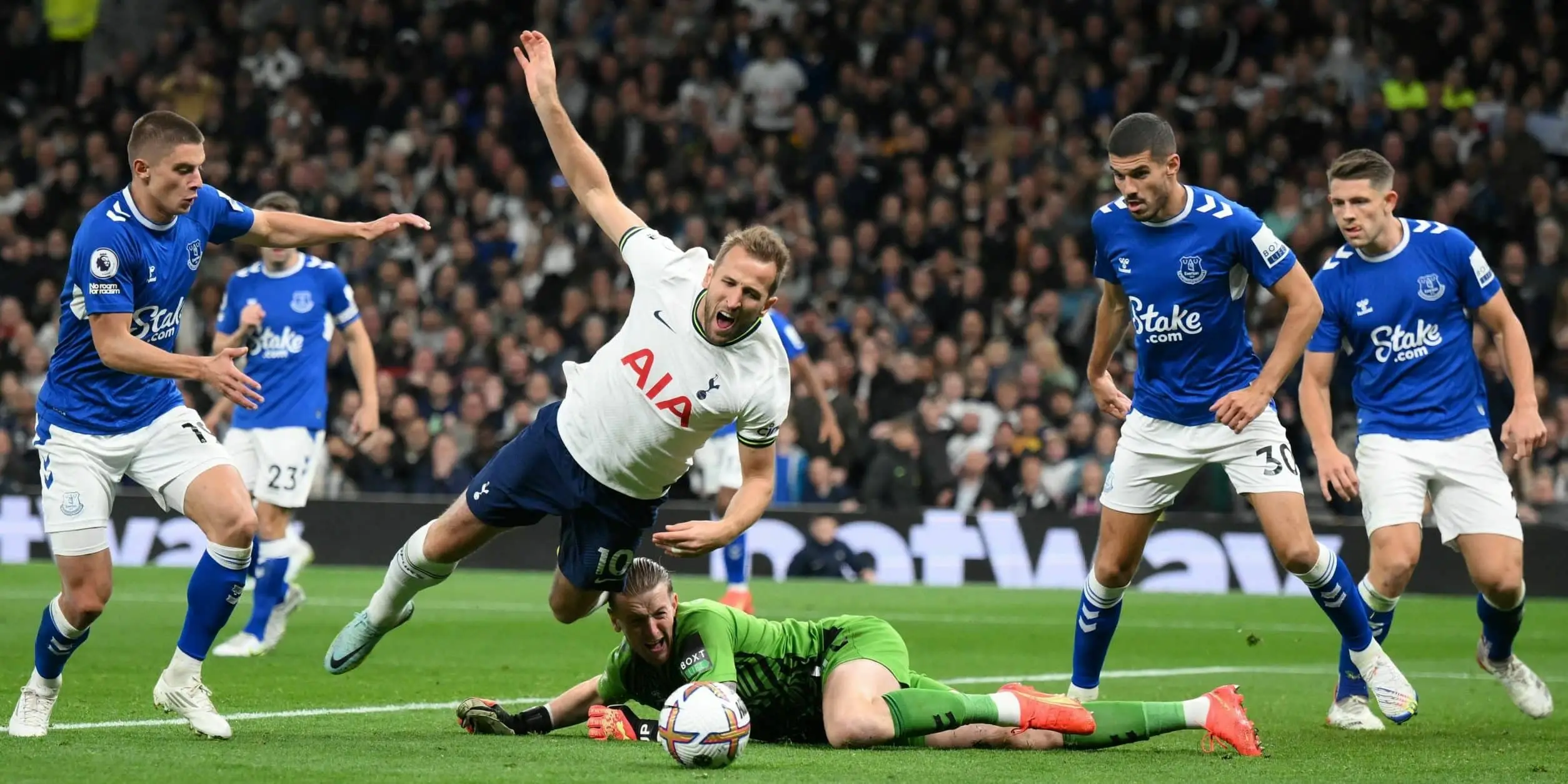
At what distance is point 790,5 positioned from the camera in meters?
25.6

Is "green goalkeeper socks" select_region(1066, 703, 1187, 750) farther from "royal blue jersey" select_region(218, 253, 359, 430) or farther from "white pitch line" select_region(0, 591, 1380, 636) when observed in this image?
"white pitch line" select_region(0, 591, 1380, 636)

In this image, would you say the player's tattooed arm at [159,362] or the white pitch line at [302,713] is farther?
the white pitch line at [302,713]

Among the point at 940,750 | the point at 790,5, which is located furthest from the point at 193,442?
the point at 790,5

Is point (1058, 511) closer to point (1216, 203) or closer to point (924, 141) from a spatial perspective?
point (924, 141)

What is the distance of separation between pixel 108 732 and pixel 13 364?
15.8m

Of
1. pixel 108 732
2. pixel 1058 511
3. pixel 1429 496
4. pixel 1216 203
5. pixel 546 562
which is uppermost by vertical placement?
pixel 1216 203

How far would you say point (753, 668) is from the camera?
755 cm

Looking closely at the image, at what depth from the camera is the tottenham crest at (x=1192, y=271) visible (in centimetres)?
811

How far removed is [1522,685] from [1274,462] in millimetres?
1832

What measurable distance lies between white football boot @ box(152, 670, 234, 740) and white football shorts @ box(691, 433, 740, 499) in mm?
6308

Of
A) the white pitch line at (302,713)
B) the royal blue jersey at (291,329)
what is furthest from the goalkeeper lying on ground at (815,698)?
the royal blue jersey at (291,329)

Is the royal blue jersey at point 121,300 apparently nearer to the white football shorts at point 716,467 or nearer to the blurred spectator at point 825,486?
the white football shorts at point 716,467

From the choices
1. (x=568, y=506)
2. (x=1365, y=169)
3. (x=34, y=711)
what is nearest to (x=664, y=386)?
(x=568, y=506)

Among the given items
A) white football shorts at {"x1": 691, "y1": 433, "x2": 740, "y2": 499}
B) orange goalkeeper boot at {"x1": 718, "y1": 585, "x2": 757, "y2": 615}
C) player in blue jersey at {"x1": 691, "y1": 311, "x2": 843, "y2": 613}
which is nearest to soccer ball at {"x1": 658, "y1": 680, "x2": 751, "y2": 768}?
player in blue jersey at {"x1": 691, "y1": 311, "x2": 843, "y2": 613}
